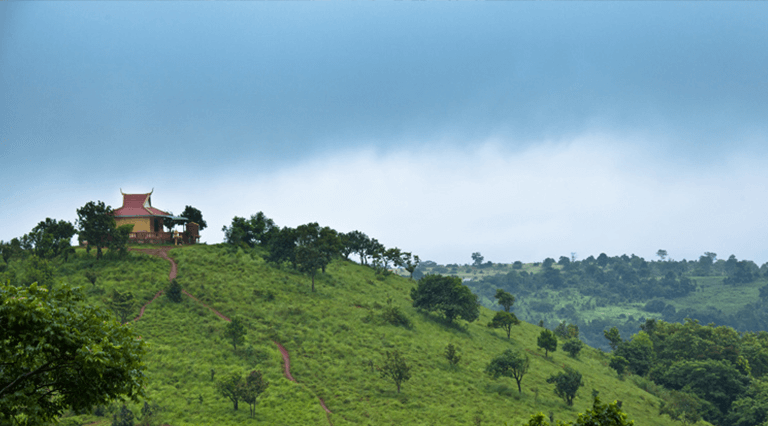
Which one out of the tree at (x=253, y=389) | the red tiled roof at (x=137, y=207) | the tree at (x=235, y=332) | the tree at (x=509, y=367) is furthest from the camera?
the red tiled roof at (x=137, y=207)

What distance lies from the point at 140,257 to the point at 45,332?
58.4 metres

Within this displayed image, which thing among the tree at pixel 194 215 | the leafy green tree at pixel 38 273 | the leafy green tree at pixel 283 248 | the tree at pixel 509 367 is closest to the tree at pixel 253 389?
the tree at pixel 509 367

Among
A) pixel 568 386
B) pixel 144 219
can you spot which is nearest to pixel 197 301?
pixel 144 219

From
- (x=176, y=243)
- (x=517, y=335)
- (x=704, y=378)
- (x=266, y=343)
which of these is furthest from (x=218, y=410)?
(x=704, y=378)

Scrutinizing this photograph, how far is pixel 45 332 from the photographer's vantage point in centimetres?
954

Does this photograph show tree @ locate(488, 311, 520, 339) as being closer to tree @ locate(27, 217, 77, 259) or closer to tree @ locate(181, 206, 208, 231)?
tree @ locate(181, 206, 208, 231)

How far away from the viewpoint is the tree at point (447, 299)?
207 feet

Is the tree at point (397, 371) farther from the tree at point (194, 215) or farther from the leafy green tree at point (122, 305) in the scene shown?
the tree at point (194, 215)

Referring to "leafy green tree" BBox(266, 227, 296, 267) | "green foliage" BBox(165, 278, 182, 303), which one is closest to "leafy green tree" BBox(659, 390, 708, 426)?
"leafy green tree" BBox(266, 227, 296, 267)

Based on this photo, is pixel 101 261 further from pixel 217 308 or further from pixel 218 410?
pixel 218 410

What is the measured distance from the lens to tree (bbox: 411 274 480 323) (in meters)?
63.2

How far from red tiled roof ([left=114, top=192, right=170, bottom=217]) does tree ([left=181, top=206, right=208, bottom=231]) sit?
5683 millimetres

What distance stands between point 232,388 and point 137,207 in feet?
154

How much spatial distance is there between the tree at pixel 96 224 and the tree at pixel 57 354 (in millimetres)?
55742
